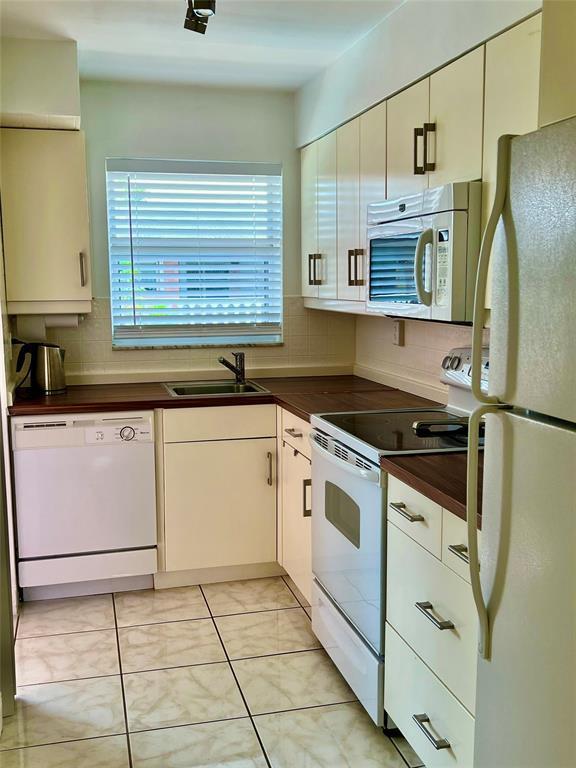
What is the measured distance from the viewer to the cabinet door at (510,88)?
1.97 meters

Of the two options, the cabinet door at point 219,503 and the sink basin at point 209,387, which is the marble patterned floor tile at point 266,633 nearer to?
the cabinet door at point 219,503

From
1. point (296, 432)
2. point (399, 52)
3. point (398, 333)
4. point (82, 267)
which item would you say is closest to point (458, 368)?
point (296, 432)

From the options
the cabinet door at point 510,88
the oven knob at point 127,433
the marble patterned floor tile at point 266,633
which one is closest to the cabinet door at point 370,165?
the cabinet door at point 510,88

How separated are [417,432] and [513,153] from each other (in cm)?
140

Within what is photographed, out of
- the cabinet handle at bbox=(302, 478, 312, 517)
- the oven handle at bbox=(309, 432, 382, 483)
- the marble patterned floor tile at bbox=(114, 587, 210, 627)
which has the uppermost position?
the oven handle at bbox=(309, 432, 382, 483)

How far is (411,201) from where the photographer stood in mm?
2664

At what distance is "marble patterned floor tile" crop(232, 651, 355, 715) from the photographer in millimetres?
2637

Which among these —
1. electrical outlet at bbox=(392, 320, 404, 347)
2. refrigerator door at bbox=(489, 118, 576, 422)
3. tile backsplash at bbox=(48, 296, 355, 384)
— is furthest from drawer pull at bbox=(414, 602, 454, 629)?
tile backsplash at bbox=(48, 296, 355, 384)

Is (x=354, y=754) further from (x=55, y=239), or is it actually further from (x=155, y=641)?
(x=55, y=239)

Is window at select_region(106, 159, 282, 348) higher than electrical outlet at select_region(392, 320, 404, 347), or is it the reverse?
window at select_region(106, 159, 282, 348)

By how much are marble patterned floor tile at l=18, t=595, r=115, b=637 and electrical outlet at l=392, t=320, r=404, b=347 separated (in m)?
1.85

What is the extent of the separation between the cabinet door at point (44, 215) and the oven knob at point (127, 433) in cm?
66

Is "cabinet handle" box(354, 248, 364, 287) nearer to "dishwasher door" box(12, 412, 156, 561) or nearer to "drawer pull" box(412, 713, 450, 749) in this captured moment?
"dishwasher door" box(12, 412, 156, 561)

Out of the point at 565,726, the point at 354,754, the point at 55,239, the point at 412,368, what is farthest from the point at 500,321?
the point at 55,239
